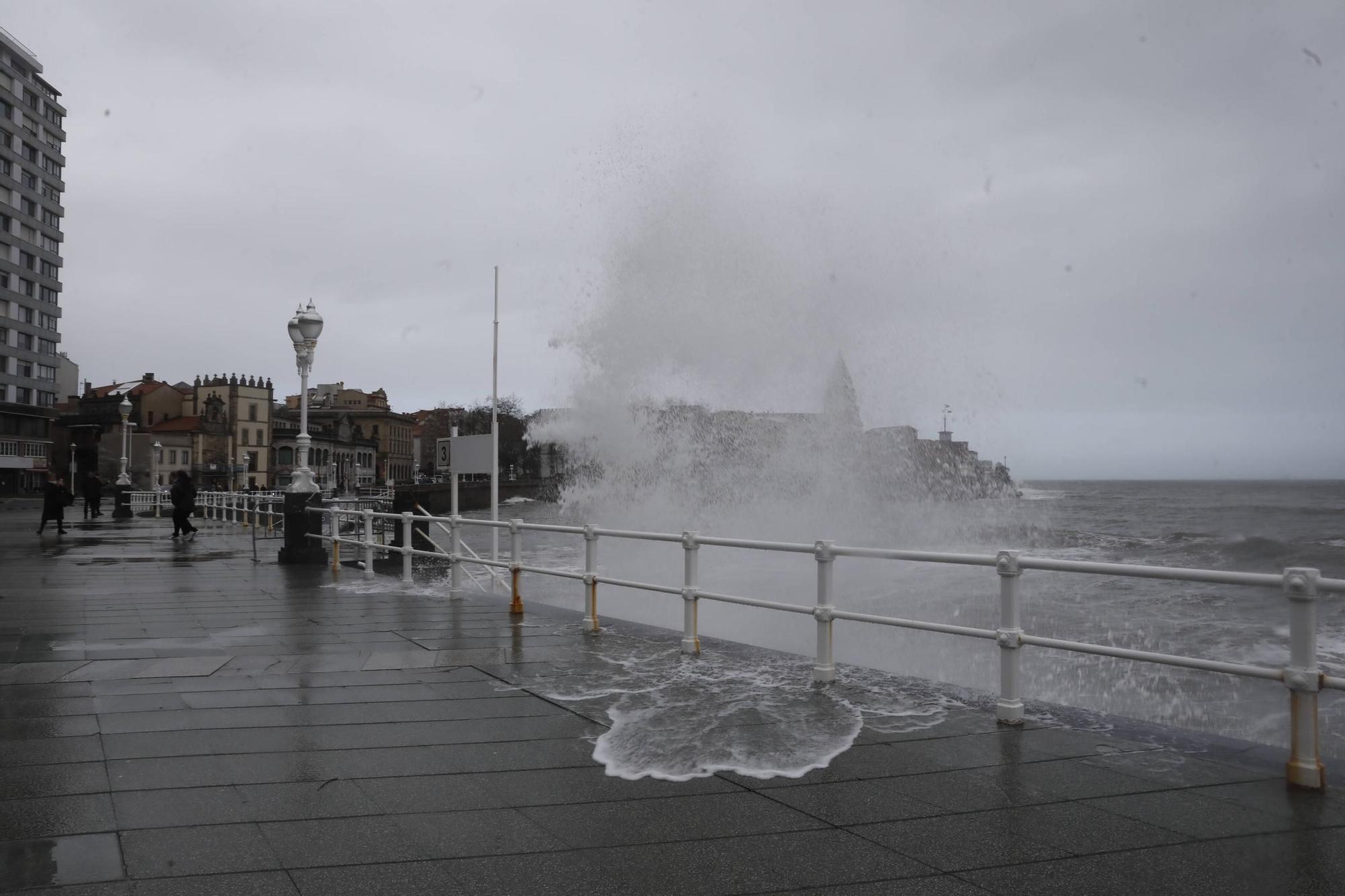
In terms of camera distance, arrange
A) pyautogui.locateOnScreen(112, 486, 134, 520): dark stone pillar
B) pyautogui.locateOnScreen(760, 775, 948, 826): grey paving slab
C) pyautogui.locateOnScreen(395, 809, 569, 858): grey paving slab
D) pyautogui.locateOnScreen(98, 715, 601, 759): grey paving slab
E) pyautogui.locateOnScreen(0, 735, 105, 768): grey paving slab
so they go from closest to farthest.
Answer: pyautogui.locateOnScreen(395, 809, 569, 858): grey paving slab → pyautogui.locateOnScreen(760, 775, 948, 826): grey paving slab → pyautogui.locateOnScreen(0, 735, 105, 768): grey paving slab → pyautogui.locateOnScreen(98, 715, 601, 759): grey paving slab → pyautogui.locateOnScreen(112, 486, 134, 520): dark stone pillar

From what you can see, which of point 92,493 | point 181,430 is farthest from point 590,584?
point 181,430

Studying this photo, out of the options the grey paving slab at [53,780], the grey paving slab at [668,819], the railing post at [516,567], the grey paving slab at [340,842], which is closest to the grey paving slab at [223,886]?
the grey paving slab at [340,842]

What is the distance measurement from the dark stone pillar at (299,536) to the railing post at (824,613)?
41.0 feet

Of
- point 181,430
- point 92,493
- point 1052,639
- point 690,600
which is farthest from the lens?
point 181,430

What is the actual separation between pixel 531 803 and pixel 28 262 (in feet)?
336

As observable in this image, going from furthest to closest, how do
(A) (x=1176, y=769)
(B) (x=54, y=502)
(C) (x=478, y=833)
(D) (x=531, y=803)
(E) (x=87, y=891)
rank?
(B) (x=54, y=502) < (A) (x=1176, y=769) < (D) (x=531, y=803) < (C) (x=478, y=833) < (E) (x=87, y=891)

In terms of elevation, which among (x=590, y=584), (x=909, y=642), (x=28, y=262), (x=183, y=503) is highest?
(x=28, y=262)

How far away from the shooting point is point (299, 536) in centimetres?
1752

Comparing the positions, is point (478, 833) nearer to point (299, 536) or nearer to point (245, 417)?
point (299, 536)

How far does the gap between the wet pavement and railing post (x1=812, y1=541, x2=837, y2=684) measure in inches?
39.2

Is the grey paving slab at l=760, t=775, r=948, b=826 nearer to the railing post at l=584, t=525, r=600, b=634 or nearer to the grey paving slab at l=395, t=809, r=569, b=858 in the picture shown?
the grey paving slab at l=395, t=809, r=569, b=858

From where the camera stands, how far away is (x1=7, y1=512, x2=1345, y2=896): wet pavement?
11.8 ft

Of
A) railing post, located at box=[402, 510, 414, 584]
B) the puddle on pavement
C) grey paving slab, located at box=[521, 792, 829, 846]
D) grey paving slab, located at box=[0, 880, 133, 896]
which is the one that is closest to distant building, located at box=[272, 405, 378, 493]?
railing post, located at box=[402, 510, 414, 584]

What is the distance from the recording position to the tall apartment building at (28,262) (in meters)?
83.6
